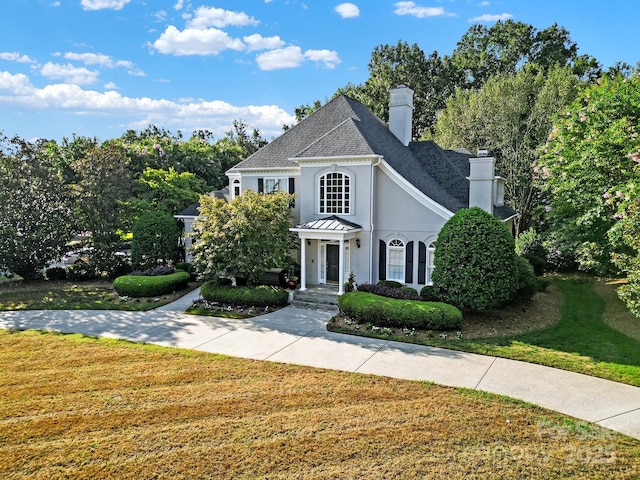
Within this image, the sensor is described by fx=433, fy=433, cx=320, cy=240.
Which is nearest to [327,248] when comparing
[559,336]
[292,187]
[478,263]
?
[292,187]

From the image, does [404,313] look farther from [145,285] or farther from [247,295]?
[145,285]

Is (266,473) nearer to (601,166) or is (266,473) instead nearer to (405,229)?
(405,229)

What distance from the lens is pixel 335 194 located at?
17.8 m

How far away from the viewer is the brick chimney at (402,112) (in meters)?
22.0

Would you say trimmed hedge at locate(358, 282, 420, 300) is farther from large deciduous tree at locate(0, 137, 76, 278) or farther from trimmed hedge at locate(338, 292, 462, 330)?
large deciduous tree at locate(0, 137, 76, 278)

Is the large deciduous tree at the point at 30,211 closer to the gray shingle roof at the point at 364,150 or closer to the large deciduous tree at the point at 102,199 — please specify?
the large deciduous tree at the point at 102,199

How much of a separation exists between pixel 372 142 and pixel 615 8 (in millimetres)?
9488

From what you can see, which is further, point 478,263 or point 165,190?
point 165,190

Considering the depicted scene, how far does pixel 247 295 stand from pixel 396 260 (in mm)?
6004

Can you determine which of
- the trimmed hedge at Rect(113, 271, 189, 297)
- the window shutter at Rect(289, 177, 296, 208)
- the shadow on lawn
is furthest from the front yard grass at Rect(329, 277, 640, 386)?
the trimmed hedge at Rect(113, 271, 189, 297)

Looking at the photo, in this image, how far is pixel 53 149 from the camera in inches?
1283

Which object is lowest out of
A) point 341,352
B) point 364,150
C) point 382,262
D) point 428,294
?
point 341,352

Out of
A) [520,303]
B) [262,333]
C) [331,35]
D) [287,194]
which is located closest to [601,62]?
[331,35]

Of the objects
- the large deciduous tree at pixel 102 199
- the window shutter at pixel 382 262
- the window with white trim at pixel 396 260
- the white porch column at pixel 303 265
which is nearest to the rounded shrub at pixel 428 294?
the window with white trim at pixel 396 260
